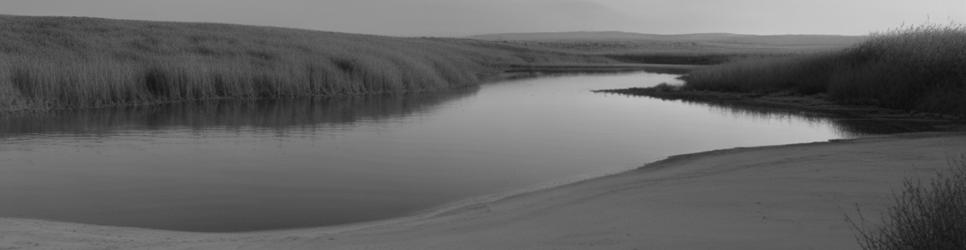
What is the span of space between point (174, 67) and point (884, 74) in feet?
53.0

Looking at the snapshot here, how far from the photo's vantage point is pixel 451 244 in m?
→ 5.82

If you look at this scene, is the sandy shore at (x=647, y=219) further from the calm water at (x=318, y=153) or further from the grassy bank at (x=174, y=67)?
the grassy bank at (x=174, y=67)

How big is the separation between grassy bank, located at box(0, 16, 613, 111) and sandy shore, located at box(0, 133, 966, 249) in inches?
508

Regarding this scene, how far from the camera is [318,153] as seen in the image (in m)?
12.6

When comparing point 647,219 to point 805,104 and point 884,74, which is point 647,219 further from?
point 805,104

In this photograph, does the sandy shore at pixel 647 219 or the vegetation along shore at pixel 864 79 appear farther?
the vegetation along shore at pixel 864 79

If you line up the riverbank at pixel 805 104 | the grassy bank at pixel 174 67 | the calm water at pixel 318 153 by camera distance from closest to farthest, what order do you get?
the calm water at pixel 318 153 → the riverbank at pixel 805 104 → the grassy bank at pixel 174 67

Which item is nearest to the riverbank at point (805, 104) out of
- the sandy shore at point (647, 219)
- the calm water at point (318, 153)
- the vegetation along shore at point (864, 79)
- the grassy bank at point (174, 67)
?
the vegetation along shore at point (864, 79)

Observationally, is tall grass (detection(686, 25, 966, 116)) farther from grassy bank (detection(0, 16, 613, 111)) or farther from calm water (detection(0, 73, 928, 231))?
grassy bank (detection(0, 16, 613, 111))

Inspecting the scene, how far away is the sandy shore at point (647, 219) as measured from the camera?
18.0 feet

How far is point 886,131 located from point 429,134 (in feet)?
23.8

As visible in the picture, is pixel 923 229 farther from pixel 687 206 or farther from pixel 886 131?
pixel 886 131

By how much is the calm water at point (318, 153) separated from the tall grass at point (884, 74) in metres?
1.53

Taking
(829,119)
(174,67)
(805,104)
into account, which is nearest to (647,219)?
(829,119)
